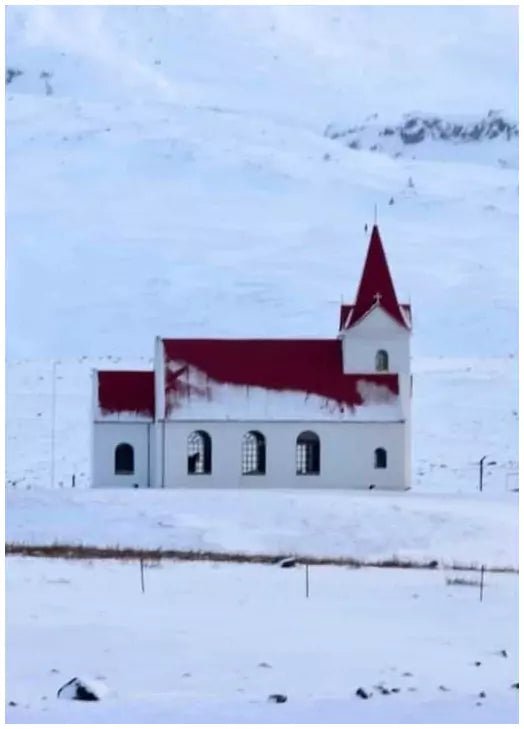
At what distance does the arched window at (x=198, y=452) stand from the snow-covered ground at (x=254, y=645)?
960 cm

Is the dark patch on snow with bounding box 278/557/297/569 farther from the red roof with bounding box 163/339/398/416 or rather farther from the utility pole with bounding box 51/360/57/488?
the red roof with bounding box 163/339/398/416

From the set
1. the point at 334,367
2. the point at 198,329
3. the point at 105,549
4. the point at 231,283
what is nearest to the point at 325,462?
the point at 334,367

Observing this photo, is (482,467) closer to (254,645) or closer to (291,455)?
(291,455)

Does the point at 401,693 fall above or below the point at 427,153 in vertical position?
below

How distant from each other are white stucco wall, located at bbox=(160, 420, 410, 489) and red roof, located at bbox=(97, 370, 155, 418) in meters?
0.94

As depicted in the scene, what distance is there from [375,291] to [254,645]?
15.2 metres

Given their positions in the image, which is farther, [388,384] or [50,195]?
[50,195]

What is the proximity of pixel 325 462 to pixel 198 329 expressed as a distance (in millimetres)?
14072

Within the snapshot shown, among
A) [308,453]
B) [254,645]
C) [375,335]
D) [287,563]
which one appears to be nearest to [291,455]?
[308,453]

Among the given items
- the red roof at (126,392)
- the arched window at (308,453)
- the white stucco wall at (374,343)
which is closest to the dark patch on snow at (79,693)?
the arched window at (308,453)

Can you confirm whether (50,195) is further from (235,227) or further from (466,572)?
(466,572)

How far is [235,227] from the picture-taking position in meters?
56.4

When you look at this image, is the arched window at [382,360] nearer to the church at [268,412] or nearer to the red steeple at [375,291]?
the church at [268,412]

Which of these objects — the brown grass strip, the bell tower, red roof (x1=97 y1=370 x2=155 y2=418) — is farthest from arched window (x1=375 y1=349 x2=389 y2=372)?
the brown grass strip
